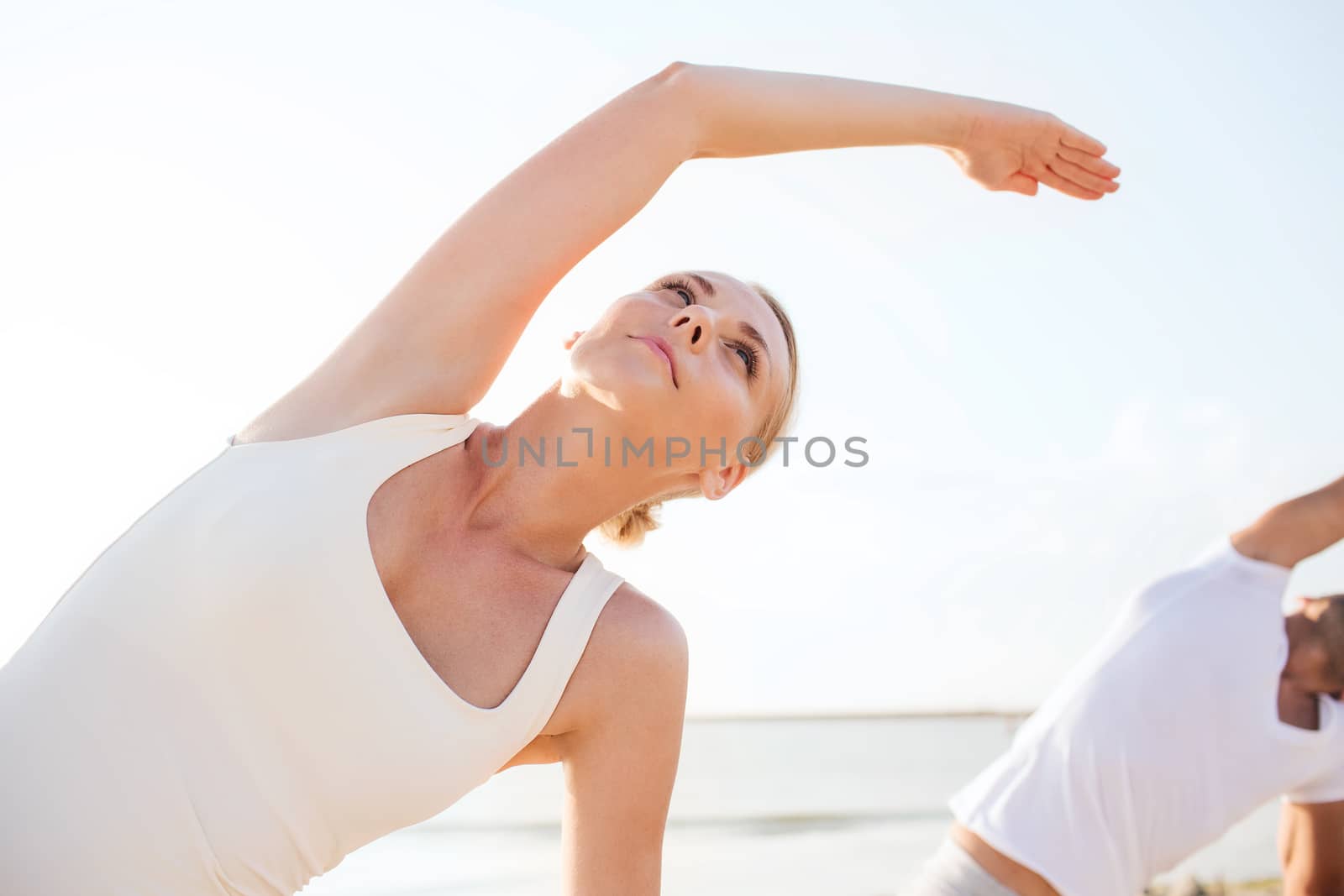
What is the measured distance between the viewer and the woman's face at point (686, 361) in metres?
1.95

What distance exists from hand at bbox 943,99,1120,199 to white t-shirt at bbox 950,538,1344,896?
3.58 feet

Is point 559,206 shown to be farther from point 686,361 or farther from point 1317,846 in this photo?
point 1317,846

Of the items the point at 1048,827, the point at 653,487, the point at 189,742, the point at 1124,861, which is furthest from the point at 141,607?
the point at 1124,861

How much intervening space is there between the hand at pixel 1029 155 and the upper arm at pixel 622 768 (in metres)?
1.25

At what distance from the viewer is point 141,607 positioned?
151 centimetres

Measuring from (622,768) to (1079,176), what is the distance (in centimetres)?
159

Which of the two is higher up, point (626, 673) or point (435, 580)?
point (435, 580)

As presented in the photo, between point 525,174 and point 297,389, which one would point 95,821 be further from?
point 525,174

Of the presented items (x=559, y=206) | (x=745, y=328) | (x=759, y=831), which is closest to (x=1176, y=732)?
(x=745, y=328)

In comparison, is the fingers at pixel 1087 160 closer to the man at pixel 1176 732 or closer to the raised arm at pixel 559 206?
the raised arm at pixel 559 206

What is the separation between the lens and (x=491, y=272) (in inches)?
71.4

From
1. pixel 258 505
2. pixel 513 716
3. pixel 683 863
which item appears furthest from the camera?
pixel 683 863

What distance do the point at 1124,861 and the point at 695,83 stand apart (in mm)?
2226

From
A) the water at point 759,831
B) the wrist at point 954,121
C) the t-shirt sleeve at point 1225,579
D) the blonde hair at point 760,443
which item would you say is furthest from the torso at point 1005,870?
the water at point 759,831
